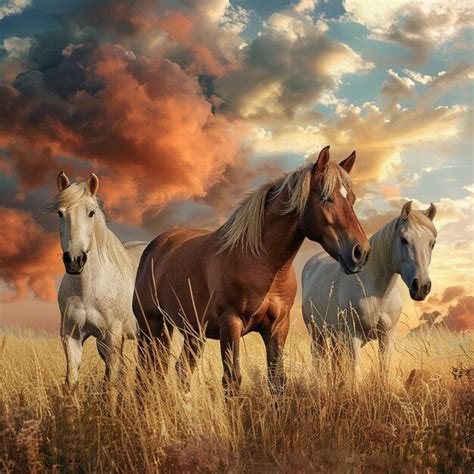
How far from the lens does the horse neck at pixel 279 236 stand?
5.96m

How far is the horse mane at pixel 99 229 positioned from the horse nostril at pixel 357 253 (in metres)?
3.33

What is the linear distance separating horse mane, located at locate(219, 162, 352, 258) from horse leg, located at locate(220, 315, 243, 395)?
628 millimetres

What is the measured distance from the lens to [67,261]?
7219 millimetres

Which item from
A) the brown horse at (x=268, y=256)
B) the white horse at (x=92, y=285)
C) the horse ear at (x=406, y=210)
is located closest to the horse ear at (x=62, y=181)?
the white horse at (x=92, y=285)

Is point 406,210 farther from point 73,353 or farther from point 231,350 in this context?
point 73,353

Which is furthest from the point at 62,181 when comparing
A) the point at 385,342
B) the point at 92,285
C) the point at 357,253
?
the point at 385,342

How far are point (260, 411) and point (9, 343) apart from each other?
10.1 meters

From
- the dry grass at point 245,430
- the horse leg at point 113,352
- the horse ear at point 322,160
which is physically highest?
the horse ear at point 322,160

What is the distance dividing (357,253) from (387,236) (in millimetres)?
2669

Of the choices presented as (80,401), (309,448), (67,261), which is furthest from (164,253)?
(309,448)

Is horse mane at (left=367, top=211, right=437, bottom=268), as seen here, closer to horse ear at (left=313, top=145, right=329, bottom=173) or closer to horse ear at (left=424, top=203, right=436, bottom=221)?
horse ear at (left=424, top=203, right=436, bottom=221)

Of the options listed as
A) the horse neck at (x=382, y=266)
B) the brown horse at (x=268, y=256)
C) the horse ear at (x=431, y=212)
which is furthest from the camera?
the horse ear at (x=431, y=212)

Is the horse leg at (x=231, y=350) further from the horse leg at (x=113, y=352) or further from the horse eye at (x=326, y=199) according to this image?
the horse leg at (x=113, y=352)

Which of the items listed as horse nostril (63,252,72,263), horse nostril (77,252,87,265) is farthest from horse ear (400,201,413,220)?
horse nostril (63,252,72,263)
